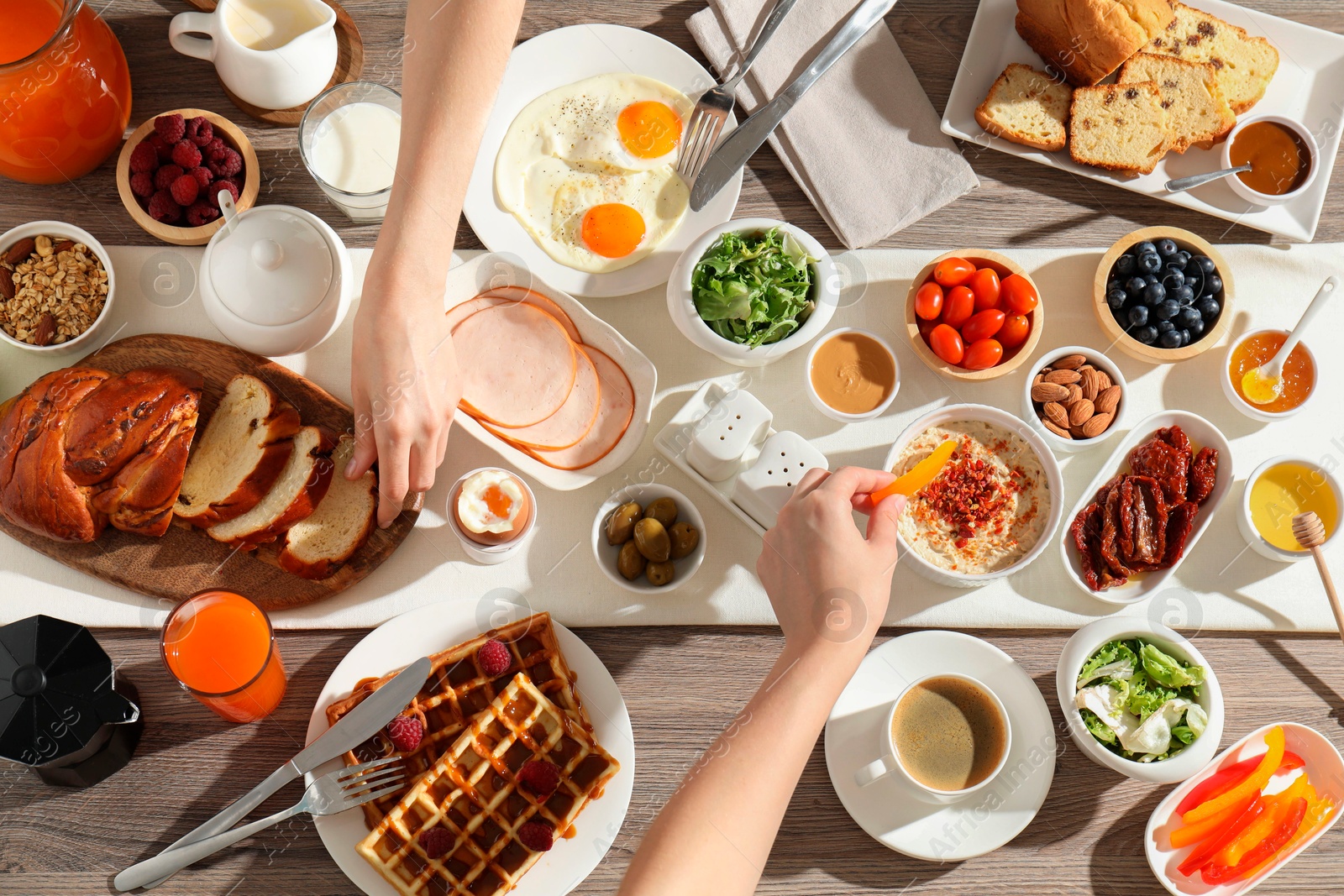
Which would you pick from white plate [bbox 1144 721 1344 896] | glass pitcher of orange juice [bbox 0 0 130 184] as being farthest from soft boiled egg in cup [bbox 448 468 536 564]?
white plate [bbox 1144 721 1344 896]

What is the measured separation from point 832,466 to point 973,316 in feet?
1.40

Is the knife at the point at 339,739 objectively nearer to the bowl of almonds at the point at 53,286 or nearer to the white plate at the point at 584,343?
the white plate at the point at 584,343

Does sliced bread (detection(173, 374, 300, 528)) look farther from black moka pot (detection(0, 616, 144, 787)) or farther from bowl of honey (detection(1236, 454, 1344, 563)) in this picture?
bowl of honey (detection(1236, 454, 1344, 563))

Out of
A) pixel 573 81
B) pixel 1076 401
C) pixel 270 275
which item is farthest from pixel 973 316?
pixel 270 275

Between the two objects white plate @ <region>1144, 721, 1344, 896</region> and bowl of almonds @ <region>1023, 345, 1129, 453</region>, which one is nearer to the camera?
white plate @ <region>1144, 721, 1344, 896</region>

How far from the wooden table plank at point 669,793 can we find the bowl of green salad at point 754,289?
0.61 meters

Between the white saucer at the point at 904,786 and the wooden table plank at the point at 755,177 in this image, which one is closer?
the white saucer at the point at 904,786

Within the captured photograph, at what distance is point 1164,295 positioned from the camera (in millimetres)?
1948

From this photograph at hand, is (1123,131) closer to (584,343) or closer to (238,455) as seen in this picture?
(584,343)

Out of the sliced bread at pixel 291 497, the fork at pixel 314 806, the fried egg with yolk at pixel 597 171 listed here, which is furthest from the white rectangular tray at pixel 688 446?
the fork at pixel 314 806

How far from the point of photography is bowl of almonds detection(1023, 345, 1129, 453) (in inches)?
75.1

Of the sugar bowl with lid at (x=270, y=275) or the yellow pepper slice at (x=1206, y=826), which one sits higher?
→ the sugar bowl with lid at (x=270, y=275)

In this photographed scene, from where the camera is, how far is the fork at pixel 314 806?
167 centimetres

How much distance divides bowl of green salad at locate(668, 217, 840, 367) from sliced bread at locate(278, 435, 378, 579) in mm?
727
